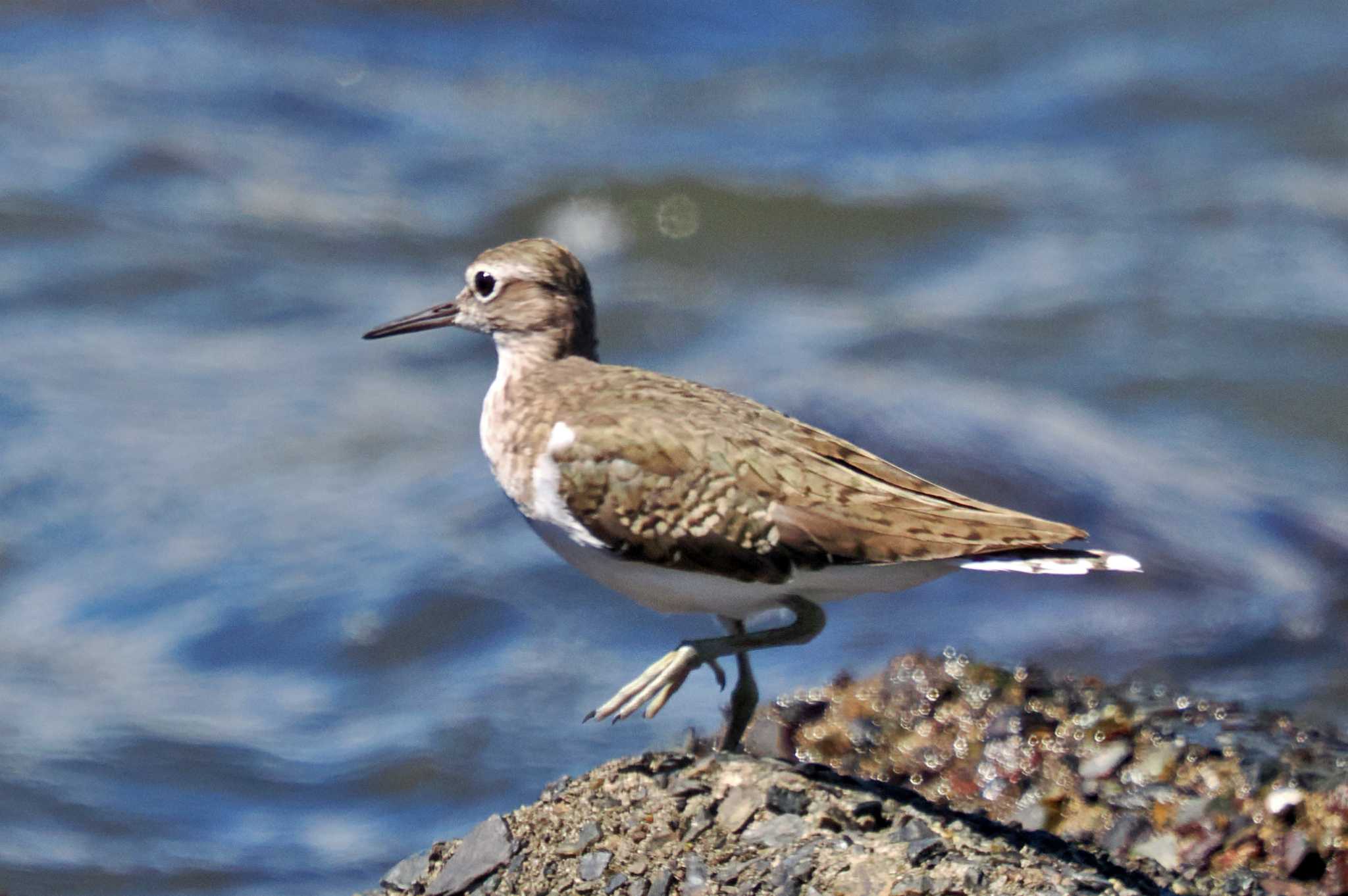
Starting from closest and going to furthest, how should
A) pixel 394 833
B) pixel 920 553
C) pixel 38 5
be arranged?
pixel 920 553 < pixel 394 833 < pixel 38 5

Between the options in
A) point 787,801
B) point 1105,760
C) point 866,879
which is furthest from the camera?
point 1105,760

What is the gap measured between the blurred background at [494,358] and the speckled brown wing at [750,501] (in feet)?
10.4

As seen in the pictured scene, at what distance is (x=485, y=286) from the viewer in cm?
763

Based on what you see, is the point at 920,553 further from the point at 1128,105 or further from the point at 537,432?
the point at 1128,105

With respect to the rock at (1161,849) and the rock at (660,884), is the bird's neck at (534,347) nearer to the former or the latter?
the rock at (660,884)

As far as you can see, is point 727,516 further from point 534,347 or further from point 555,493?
point 534,347

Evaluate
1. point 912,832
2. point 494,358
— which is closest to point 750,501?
point 912,832

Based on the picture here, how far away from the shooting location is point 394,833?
9.38 meters

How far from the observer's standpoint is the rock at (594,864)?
5824 mm

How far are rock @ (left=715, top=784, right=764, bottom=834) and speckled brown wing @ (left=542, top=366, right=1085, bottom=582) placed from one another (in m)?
0.81

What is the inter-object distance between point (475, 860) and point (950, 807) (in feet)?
6.46

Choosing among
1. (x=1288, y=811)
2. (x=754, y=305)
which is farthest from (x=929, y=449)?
(x=1288, y=811)

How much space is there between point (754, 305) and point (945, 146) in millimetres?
3540

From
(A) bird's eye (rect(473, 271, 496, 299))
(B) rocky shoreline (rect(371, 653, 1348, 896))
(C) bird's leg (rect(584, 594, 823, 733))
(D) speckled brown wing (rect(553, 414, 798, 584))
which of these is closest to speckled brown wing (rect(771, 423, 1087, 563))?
(D) speckled brown wing (rect(553, 414, 798, 584))
